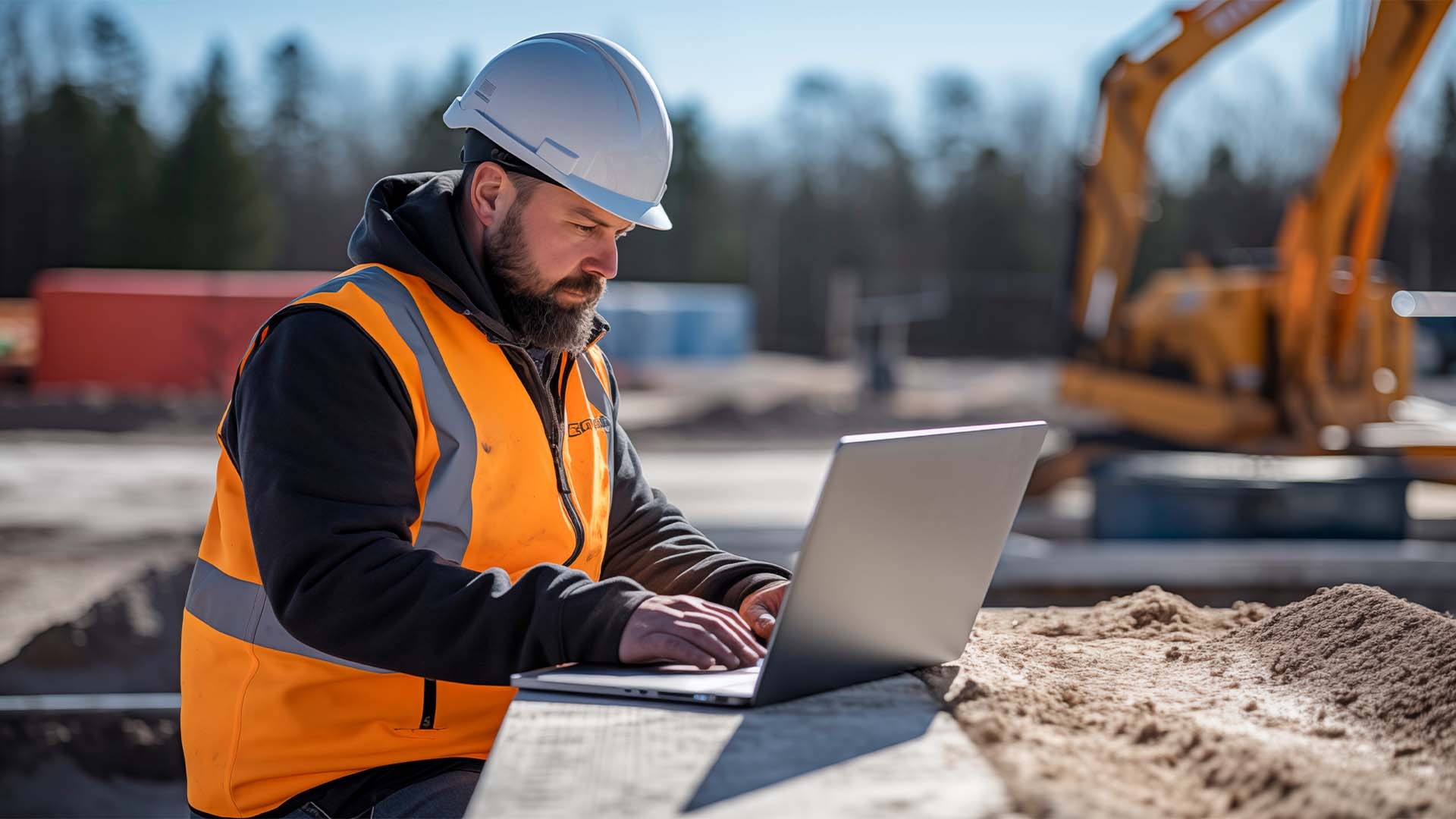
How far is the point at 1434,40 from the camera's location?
789 centimetres

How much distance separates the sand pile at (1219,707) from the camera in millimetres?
1637

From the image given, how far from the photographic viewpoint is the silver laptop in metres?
1.76

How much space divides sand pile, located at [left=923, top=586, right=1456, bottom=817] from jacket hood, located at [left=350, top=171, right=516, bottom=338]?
102 centimetres

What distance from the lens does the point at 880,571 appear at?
74.9 inches

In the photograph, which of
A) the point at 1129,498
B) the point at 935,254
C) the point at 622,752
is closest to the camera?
the point at 622,752

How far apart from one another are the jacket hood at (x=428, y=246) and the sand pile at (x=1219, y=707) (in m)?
1.02

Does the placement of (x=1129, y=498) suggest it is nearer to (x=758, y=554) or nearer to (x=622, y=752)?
(x=758, y=554)

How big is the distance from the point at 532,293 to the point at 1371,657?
1.58 meters

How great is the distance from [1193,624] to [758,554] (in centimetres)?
433

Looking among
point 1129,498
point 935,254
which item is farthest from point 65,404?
point 935,254

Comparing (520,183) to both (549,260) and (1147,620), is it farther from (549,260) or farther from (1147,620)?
(1147,620)

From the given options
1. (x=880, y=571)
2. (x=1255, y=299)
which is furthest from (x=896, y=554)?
(x=1255, y=299)

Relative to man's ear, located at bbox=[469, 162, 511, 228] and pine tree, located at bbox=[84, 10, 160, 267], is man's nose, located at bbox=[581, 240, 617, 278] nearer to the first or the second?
man's ear, located at bbox=[469, 162, 511, 228]

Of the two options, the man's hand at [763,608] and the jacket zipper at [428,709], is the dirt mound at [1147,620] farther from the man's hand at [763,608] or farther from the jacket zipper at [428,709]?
the jacket zipper at [428,709]
